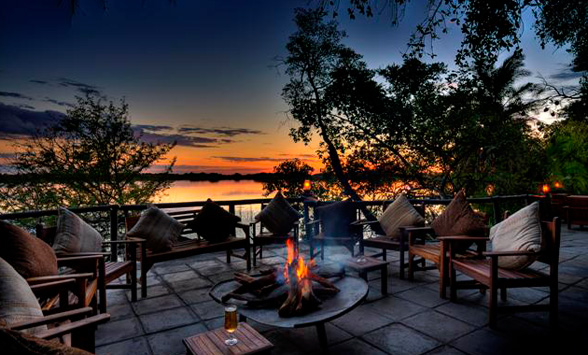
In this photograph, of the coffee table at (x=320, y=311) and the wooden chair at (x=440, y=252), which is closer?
the coffee table at (x=320, y=311)

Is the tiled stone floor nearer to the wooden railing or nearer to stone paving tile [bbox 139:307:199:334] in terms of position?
stone paving tile [bbox 139:307:199:334]

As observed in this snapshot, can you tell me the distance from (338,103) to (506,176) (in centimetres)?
618

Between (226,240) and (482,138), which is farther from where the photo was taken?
(482,138)

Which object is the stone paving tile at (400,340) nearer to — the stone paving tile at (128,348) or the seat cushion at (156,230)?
the stone paving tile at (128,348)

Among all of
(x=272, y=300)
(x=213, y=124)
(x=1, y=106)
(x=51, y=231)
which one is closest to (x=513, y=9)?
(x=272, y=300)

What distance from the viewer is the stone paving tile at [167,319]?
2822 mm

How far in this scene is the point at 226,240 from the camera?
461cm

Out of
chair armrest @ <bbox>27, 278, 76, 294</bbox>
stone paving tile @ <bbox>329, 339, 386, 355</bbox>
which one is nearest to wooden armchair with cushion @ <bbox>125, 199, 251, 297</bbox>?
chair armrest @ <bbox>27, 278, 76, 294</bbox>

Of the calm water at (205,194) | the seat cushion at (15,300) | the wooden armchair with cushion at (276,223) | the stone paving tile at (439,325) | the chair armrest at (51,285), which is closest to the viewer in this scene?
the seat cushion at (15,300)

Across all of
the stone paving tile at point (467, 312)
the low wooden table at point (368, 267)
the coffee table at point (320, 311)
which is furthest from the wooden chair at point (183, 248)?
the stone paving tile at point (467, 312)

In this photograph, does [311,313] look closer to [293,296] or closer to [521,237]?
[293,296]

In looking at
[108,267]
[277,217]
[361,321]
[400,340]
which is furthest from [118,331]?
[277,217]

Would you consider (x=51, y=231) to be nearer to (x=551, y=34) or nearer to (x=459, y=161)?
(x=551, y=34)

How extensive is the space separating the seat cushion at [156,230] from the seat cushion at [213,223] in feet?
1.61
